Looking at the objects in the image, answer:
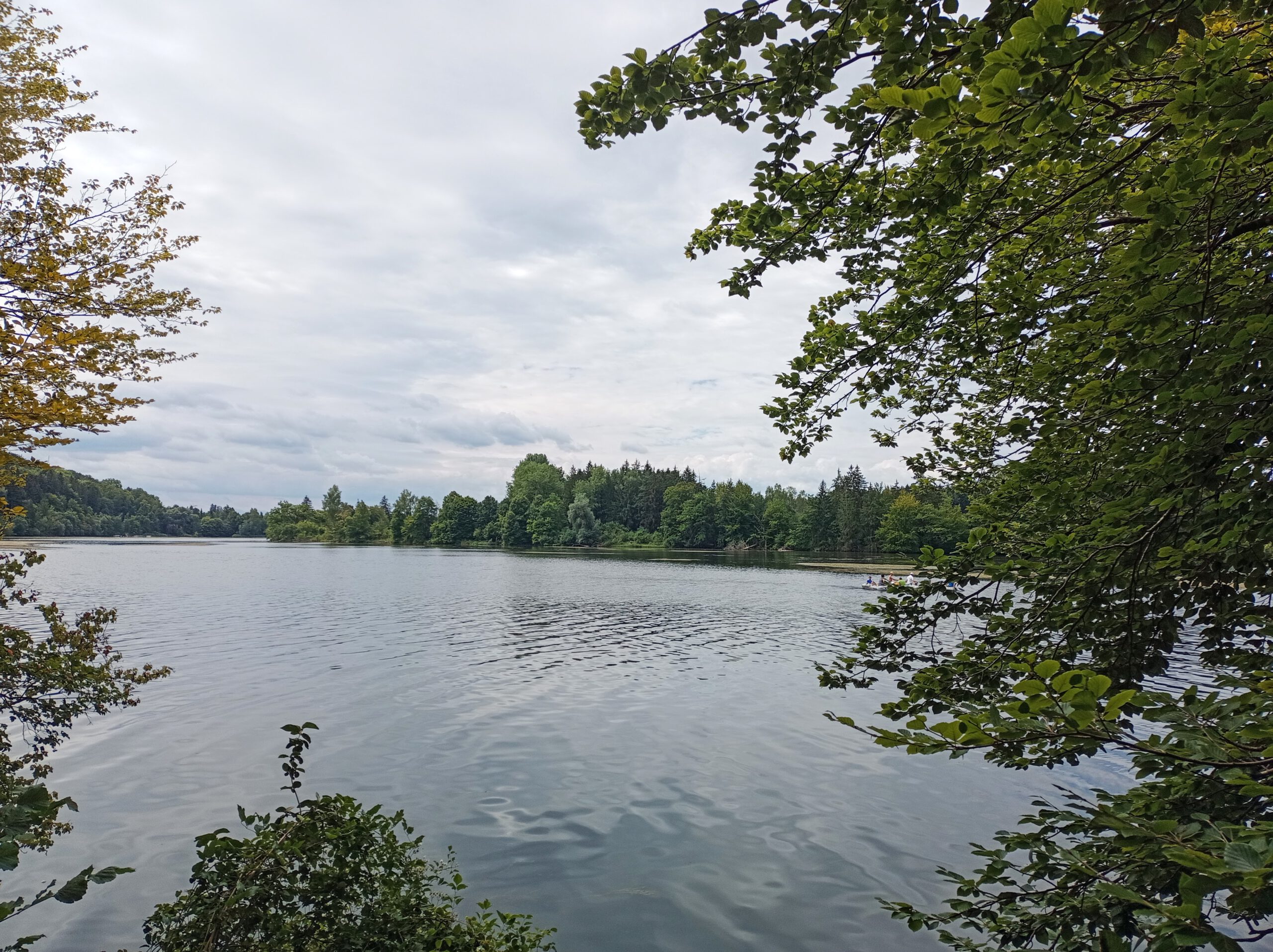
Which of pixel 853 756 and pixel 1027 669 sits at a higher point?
pixel 1027 669

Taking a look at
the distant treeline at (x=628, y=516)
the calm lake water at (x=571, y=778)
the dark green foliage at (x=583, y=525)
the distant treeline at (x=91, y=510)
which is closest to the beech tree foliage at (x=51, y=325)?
the calm lake water at (x=571, y=778)

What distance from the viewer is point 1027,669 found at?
2367mm

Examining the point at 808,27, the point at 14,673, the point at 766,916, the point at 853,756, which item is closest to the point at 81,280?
the point at 14,673

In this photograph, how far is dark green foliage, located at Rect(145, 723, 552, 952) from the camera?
16.8 feet

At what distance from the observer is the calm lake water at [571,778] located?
339 inches

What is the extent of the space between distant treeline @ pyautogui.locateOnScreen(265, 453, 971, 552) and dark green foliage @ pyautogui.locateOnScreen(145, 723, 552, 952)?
356ft

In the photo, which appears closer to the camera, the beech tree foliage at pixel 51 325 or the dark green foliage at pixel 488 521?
the beech tree foliage at pixel 51 325

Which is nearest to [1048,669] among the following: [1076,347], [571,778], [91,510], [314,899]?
[1076,347]

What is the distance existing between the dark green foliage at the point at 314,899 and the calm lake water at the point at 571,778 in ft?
8.86

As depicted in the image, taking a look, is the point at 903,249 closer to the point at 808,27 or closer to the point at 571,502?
the point at 808,27

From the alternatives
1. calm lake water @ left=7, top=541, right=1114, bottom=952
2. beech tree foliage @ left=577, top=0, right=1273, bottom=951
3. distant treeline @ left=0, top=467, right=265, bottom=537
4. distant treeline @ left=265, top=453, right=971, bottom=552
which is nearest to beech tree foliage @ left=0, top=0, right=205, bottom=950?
calm lake water @ left=7, top=541, right=1114, bottom=952

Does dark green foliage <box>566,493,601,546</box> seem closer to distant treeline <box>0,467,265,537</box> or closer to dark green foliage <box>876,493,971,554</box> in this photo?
dark green foliage <box>876,493,971,554</box>

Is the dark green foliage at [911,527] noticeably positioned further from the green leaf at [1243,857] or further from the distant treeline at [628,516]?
the green leaf at [1243,857]

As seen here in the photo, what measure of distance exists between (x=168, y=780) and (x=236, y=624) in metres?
20.5
